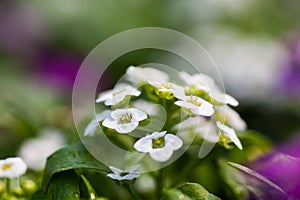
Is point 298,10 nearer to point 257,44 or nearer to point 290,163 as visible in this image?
point 257,44

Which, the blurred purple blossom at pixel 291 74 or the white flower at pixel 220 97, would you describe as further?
the blurred purple blossom at pixel 291 74

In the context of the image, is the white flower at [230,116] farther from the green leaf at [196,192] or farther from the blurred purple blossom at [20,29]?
the blurred purple blossom at [20,29]

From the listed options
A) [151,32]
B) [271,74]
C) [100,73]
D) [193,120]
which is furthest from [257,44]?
[193,120]

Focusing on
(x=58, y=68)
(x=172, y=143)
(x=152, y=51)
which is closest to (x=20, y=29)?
(x=58, y=68)

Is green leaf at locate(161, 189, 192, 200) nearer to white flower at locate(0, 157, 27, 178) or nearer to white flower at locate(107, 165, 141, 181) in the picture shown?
white flower at locate(107, 165, 141, 181)

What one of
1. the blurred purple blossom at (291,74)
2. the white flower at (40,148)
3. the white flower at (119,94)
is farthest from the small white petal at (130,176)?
the blurred purple blossom at (291,74)

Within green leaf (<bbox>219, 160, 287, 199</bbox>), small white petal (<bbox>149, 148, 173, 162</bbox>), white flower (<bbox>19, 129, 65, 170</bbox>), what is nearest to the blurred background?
white flower (<bbox>19, 129, 65, 170</bbox>)
